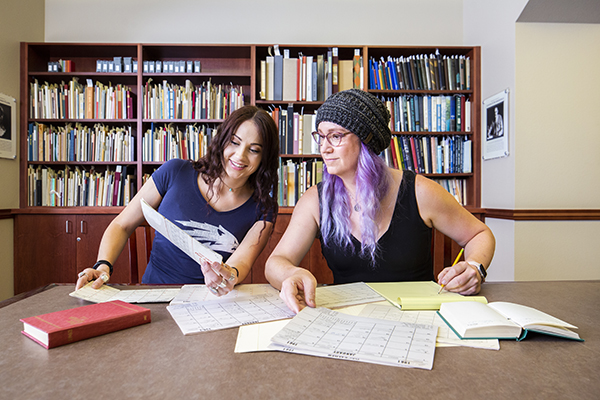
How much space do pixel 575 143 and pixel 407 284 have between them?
225 cm

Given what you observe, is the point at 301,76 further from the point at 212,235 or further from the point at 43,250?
the point at 43,250

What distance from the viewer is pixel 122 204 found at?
308cm

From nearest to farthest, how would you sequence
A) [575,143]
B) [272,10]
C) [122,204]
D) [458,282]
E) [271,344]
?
[271,344] → [458,282] → [575,143] → [122,204] → [272,10]

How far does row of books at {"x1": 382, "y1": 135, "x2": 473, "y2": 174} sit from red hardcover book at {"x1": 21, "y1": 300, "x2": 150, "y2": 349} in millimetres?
2606

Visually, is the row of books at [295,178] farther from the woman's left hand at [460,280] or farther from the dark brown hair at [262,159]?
the woman's left hand at [460,280]

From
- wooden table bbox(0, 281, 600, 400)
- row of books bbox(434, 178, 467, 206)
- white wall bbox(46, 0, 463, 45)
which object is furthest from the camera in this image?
A: white wall bbox(46, 0, 463, 45)

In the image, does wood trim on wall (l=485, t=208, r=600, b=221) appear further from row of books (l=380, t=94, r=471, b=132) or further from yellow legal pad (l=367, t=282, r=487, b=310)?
yellow legal pad (l=367, t=282, r=487, b=310)

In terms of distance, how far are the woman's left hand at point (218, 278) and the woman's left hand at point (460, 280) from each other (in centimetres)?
58

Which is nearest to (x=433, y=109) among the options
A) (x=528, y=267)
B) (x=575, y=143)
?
(x=575, y=143)

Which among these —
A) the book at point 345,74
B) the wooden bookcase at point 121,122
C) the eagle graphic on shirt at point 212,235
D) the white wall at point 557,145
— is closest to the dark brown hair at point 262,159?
the eagle graphic on shirt at point 212,235

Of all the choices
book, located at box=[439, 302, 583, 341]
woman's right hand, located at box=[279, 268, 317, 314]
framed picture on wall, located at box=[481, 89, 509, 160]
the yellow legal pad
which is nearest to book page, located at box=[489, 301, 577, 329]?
book, located at box=[439, 302, 583, 341]

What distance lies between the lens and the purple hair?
131cm

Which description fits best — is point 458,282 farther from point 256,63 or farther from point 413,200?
point 256,63

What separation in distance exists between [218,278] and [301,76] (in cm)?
239
